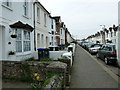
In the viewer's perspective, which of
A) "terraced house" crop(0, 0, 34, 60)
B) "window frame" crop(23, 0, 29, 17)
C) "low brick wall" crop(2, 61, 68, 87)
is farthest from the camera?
"window frame" crop(23, 0, 29, 17)

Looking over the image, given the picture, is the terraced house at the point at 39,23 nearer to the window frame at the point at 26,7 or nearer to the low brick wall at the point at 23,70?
the window frame at the point at 26,7

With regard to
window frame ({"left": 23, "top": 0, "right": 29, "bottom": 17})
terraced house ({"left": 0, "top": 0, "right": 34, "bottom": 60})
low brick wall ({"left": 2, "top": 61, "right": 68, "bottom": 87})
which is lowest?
low brick wall ({"left": 2, "top": 61, "right": 68, "bottom": 87})

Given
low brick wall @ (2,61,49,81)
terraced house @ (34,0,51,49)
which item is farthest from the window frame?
low brick wall @ (2,61,49,81)

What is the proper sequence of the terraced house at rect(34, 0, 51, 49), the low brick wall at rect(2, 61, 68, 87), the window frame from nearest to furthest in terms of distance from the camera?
the low brick wall at rect(2, 61, 68, 87), the window frame, the terraced house at rect(34, 0, 51, 49)

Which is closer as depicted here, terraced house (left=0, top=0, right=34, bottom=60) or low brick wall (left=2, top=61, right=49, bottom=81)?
low brick wall (left=2, top=61, right=49, bottom=81)

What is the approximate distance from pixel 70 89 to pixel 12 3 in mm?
6533

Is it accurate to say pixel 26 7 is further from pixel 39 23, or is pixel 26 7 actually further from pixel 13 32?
pixel 13 32

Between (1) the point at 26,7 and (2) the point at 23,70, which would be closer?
(2) the point at 23,70

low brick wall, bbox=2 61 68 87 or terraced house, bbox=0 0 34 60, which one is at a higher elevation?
terraced house, bbox=0 0 34 60

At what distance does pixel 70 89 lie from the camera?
496cm

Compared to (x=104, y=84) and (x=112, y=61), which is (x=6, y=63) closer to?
(x=104, y=84)

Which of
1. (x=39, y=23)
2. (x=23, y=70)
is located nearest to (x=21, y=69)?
(x=23, y=70)

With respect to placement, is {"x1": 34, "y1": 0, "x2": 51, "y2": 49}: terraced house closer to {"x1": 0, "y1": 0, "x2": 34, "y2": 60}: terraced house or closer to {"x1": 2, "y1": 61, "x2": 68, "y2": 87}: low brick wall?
{"x1": 0, "y1": 0, "x2": 34, "y2": 60}: terraced house

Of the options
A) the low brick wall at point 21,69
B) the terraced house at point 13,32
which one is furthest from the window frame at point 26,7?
the low brick wall at point 21,69
